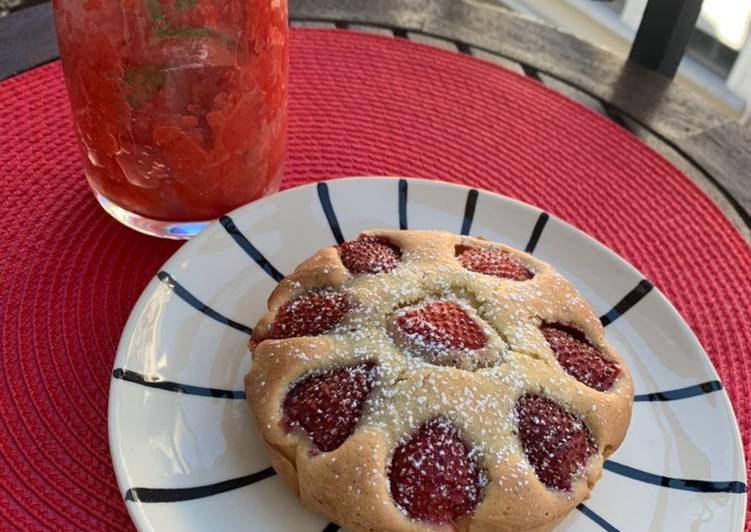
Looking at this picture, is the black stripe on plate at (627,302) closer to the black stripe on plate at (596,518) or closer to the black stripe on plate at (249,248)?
the black stripe on plate at (596,518)

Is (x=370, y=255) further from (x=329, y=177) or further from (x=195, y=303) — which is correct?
(x=329, y=177)

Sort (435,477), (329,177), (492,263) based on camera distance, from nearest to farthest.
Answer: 1. (435,477)
2. (492,263)
3. (329,177)

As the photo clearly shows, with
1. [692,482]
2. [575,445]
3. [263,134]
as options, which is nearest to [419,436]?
[575,445]

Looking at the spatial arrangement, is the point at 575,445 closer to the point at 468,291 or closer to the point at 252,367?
the point at 468,291

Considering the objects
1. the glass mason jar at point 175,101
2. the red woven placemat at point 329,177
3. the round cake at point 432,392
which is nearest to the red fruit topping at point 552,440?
the round cake at point 432,392

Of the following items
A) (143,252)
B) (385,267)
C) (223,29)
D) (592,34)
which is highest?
(223,29)

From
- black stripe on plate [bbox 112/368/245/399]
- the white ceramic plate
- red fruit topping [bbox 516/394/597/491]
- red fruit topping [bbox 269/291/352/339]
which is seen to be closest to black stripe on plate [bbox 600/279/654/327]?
the white ceramic plate

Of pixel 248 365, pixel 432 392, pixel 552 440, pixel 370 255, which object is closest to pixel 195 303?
pixel 248 365
